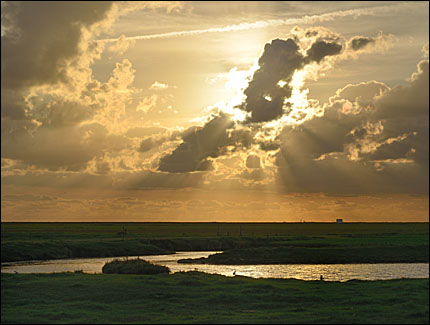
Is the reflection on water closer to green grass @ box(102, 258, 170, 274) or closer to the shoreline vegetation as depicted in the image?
green grass @ box(102, 258, 170, 274)

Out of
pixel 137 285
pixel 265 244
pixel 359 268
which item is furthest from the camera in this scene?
pixel 265 244

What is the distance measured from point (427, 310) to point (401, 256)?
77488mm

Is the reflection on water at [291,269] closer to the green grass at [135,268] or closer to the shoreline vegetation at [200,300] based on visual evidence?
the green grass at [135,268]

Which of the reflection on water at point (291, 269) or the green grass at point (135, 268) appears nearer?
the green grass at point (135, 268)

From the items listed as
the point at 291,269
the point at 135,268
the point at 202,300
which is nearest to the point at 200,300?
the point at 202,300

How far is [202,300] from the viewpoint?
48.8 metres

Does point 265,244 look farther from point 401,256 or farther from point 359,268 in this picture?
Answer: point 359,268

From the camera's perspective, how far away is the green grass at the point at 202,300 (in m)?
41.4

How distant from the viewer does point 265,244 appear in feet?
462

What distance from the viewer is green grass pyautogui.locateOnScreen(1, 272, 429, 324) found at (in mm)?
41438

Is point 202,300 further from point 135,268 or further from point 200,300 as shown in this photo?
point 135,268

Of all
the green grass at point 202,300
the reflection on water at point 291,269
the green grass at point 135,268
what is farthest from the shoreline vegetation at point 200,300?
the reflection on water at point 291,269

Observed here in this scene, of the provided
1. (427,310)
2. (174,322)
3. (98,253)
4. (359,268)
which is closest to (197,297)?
(174,322)

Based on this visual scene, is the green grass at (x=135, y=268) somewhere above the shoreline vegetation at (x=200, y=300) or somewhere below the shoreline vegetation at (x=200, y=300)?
above
